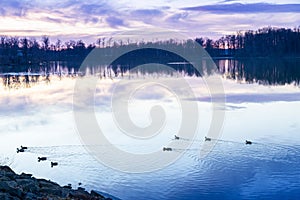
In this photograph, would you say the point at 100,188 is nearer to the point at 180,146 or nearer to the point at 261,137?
the point at 180,146

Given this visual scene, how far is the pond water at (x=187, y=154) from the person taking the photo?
1209 centimetres

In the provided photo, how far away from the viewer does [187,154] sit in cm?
1584

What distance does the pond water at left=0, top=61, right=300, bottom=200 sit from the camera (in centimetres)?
1209

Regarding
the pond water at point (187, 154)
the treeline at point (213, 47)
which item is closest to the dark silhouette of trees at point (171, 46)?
the treeline at point (213, 47)

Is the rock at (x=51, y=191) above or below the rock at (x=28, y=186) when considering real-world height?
below

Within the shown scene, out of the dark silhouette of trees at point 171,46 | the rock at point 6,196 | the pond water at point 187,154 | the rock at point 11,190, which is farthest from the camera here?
the dark silhouette of trees at point 171,46

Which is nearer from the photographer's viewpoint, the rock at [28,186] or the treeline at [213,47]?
the rock at [28,186]

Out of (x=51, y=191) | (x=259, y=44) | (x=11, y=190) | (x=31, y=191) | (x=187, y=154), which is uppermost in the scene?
(x=259, y=44)

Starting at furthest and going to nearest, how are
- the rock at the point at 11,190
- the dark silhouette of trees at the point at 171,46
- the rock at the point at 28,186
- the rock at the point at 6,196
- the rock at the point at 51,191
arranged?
the dark silhouette of trees at the point at 171,46
the rock at the point at 51,191
the rock at the point at 28,186
the rock at the point at 11,190
the rock at the point at 6,196

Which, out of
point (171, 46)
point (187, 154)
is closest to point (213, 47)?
point (171, 46)

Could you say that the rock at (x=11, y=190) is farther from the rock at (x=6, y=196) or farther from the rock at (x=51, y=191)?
the rock at (x=51, y=191)

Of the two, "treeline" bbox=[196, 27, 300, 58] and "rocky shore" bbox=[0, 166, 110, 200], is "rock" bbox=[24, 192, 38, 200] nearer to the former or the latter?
"rocky shore" bbox=[0, 166, 110, 200]

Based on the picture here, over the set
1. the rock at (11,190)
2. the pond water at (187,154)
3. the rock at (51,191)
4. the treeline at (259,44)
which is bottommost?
the pond water at (187,154)

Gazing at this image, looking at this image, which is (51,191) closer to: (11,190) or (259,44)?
(11,190)
